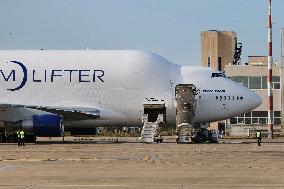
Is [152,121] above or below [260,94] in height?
below

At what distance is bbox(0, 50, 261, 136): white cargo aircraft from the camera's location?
57.4 m

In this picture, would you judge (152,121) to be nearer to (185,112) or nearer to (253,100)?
(185,112)

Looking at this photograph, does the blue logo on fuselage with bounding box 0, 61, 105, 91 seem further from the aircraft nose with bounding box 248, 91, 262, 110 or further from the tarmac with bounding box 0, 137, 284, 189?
the tarmac with bounding box 0, 137, 284, 189

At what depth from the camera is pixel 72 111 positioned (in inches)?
2212

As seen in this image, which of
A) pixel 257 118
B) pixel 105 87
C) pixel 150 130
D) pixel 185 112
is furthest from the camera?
pixel 257 118

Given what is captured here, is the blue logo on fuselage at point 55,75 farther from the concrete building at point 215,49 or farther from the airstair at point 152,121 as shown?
the concrete building at point 215,49

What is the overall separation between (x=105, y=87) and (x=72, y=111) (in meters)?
3.26

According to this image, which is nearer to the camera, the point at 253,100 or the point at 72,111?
the point at 72,111

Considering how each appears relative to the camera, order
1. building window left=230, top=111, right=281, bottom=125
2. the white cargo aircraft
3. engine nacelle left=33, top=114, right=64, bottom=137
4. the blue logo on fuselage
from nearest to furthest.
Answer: engine nacelle left=33, top=114, right=64, bottom=137 → the blue logo on fuselage → the white cargo aircraft → building window left=230, top=111, right=281, bottom=125

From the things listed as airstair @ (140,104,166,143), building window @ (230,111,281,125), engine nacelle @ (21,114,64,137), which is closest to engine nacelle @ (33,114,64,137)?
engine nacelle @ (21,114,64,137)

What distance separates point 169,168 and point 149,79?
2947 centimetres

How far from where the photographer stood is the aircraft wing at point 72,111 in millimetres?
56094

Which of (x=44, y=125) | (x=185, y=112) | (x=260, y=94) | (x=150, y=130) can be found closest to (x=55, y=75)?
(x=44, y=125)

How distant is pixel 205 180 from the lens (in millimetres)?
23359
